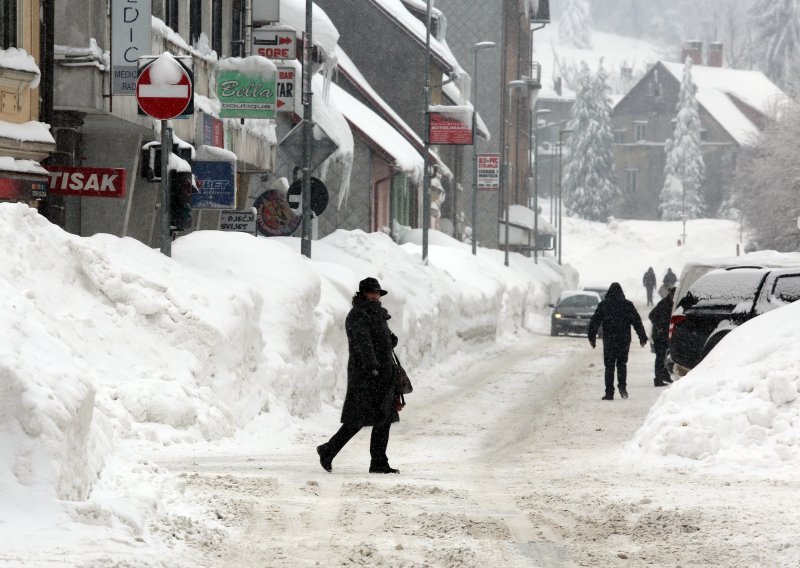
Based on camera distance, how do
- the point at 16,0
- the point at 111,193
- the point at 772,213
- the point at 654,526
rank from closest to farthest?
1. the point at 654,526
2. the point at 16,0
3. the point at 111,193
4. the point at 772,213

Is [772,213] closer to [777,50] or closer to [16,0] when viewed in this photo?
[16,0]

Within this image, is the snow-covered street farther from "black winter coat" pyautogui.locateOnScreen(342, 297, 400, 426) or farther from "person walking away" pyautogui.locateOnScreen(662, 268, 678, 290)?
"person walking away" pyautogui.locateOnScreen(662, 268, 678, 290)

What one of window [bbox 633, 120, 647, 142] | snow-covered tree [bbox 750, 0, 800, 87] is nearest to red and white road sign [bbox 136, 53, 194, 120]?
window [bbox 633, 120, 647, 142]

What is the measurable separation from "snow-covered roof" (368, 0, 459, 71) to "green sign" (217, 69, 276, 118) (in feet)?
78.5

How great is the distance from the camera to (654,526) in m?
8.48

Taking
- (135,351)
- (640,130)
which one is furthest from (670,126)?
(135,351)

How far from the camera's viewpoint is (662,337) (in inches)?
890

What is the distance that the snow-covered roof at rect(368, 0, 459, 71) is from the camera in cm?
4803

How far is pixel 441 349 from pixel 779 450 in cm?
1799

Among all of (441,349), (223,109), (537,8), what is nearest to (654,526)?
(223,109)

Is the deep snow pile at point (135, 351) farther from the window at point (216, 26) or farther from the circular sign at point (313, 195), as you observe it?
the window at point (216, 26)

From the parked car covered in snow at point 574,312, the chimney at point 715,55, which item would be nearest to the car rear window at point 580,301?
the parked car covered in snow at point 574,312

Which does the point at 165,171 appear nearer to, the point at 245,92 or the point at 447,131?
the point at 245,92

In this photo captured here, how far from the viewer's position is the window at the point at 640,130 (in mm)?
127188
